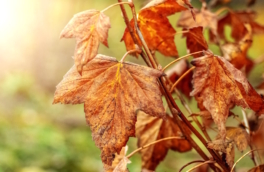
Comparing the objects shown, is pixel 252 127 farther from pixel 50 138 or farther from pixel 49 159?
pixel 50 138

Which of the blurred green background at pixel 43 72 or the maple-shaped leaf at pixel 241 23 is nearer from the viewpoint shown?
the maple-shaped leaf at pixel 241 23

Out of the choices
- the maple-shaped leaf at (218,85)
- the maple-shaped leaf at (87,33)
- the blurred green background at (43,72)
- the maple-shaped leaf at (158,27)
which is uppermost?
the maple-shaped leaf at (87,33)

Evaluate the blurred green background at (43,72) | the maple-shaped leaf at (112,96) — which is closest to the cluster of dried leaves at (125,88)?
the maple-shaped leaf at (112,96)

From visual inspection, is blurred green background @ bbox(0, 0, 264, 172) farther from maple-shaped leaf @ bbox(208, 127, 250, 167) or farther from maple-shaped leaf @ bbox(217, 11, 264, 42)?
maple-shaped leaf @ bbox(208, 127, 250, 167)

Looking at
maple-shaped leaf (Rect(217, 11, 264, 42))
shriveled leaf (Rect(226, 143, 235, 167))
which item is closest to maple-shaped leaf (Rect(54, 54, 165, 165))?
shriveled leaf (Rect(226, 143, 235, 167))

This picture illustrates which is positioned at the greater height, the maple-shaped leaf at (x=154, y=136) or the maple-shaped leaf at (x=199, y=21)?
the maple-shaped leaf at (x=199, y=21)

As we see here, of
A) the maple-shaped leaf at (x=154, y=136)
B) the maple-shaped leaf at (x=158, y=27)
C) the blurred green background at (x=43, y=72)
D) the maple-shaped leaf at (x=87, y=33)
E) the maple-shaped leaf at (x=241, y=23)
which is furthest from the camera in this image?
the blurred green background at (x=43, y=72)

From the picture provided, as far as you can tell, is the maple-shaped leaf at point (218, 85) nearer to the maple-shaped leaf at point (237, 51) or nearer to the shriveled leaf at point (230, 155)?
the shriveled leaf at point (230, 155)
